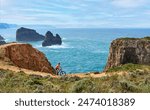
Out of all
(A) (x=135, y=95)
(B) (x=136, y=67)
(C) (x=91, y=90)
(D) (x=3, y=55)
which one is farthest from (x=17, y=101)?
(D) (x=3, y=55)

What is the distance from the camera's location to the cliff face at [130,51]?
51.0 meters

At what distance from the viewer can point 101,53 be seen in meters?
183

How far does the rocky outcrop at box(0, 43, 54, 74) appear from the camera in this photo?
45.2m

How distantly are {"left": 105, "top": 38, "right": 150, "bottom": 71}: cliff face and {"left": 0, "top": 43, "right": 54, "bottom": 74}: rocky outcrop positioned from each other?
10.2 m

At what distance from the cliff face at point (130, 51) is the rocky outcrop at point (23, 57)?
1017 cm

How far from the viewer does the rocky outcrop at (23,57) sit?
45156 mm

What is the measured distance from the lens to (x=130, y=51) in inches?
2090

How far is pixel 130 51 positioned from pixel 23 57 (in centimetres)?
1463

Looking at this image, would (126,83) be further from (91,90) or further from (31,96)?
(31,96)

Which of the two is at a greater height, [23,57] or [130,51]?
[130,51]

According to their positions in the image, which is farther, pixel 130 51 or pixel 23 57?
pixel 130 51

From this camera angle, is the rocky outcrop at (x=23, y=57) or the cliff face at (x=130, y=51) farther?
the cliff face at (x=130, y=51)

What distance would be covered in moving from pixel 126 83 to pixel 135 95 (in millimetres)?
8730

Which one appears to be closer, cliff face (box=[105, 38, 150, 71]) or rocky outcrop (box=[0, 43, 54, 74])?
rocky outcrop (box=[0, 43, 54, 74])
